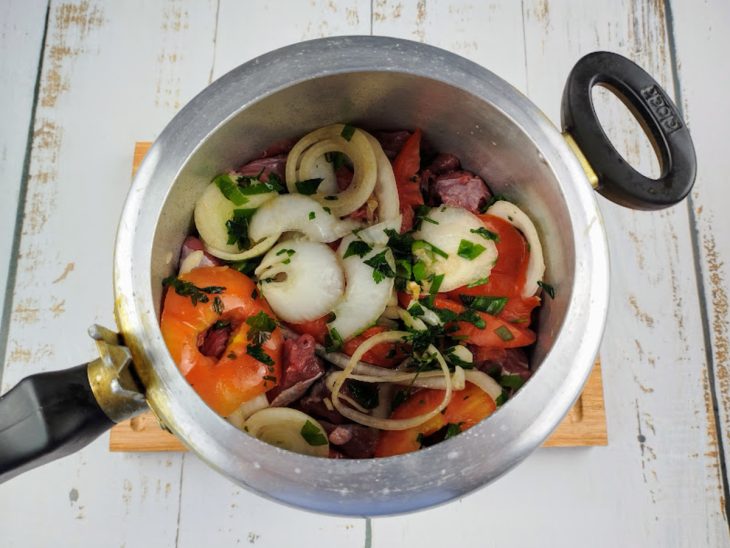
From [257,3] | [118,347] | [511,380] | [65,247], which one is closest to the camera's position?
[118,347]

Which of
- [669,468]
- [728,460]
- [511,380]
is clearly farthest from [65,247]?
[728,460]

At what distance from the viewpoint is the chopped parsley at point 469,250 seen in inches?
37.2

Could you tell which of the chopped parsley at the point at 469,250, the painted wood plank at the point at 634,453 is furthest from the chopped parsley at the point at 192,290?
the painted wood plank at the point at 634,453

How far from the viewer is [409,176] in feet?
3.35

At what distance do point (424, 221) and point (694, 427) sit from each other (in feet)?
2.38

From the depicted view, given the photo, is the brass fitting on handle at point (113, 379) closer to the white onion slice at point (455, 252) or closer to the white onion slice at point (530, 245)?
the white onion slice at point (455, 252)

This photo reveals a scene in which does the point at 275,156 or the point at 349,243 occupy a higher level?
the point at 275,156

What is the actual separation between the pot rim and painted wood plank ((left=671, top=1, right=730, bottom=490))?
A: 2.08ft

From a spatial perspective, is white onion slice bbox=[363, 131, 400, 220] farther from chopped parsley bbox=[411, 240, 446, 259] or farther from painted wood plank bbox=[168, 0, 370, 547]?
painted wood plank bbox=[168, 0, 370, 547]

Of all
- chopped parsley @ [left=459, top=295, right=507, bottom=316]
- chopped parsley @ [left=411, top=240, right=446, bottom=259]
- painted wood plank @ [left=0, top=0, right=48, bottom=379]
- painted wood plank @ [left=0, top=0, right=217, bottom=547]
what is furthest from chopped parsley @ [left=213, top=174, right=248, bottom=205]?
painted wood plank @ [left=0, top=0, right=48, bottom=379]

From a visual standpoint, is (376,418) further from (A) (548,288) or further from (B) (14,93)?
(B) (14,93)

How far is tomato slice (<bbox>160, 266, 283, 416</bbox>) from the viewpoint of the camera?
34.6 inches

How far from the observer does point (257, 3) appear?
1470 millimetres

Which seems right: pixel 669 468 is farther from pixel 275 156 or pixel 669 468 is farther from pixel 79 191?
pixel 79 191
